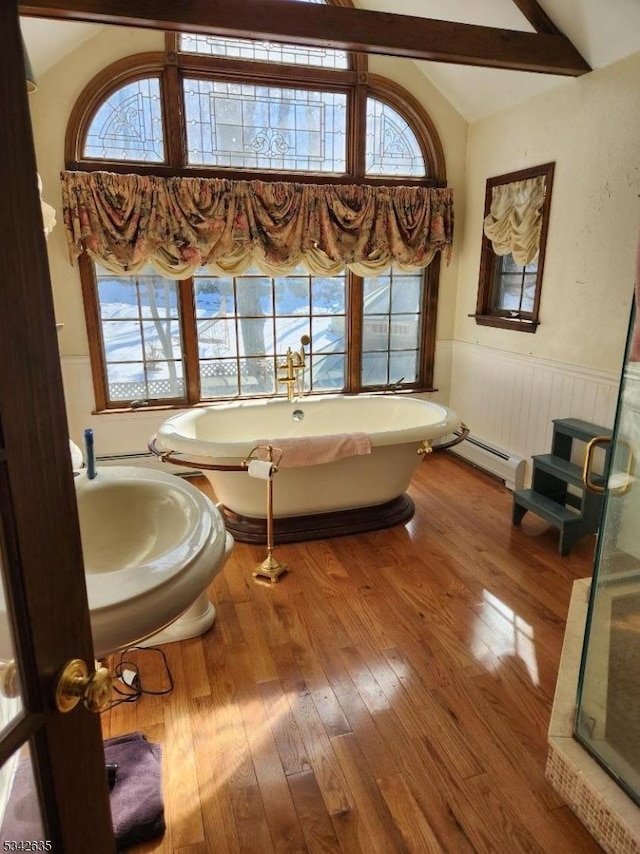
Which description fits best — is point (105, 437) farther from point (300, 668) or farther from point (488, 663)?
point (488, 663)

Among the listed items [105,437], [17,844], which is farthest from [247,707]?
[105,437]

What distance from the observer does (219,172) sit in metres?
3.70

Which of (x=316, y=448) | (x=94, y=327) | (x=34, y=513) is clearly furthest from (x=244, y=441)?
(x=34, y=513)

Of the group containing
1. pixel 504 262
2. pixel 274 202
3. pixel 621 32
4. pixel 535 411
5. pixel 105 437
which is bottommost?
pixel 105 437

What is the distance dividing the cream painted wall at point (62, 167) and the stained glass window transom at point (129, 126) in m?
0.16

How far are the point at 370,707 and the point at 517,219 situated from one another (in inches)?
123

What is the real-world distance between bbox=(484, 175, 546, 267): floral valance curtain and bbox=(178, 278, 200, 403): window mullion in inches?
84.2

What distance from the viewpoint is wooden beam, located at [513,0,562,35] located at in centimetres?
297

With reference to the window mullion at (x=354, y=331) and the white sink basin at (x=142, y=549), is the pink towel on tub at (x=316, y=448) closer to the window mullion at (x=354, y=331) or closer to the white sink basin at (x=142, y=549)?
the white sink basin at (x=142, y=549)

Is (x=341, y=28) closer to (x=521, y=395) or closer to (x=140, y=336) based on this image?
(x=140, y=336)

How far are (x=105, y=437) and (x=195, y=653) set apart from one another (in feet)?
6.93

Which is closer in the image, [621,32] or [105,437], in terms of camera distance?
[621,32]

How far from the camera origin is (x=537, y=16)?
9.77 feet

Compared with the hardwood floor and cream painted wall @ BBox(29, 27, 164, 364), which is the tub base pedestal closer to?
the hardwood floor
